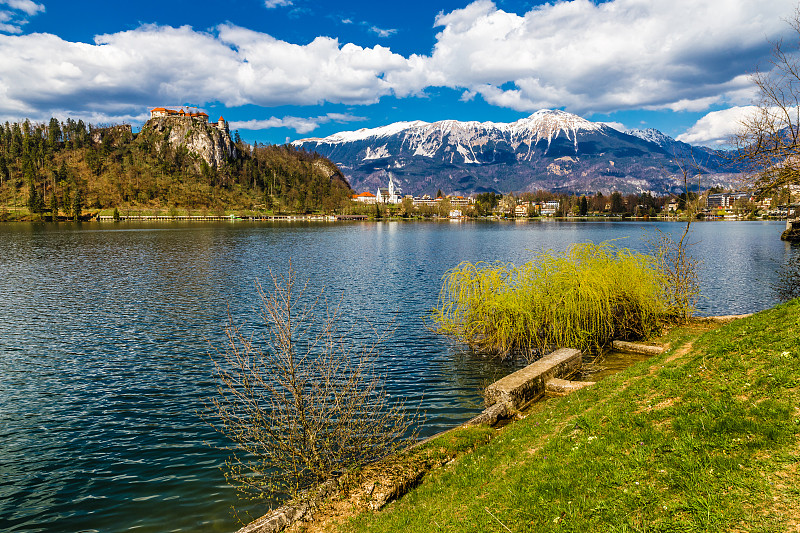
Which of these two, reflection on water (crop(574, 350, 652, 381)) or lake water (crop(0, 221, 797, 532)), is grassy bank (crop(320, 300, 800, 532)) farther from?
reflection on water (crop(574, 350, 652, 381))

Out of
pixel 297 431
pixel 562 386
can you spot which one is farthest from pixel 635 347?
pixel 297 431

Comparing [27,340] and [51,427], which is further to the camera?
[27,340]

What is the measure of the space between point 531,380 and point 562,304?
653 centimetres

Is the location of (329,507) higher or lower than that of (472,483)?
lower

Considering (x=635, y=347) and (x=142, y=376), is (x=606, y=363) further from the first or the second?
(x=142, y=376)

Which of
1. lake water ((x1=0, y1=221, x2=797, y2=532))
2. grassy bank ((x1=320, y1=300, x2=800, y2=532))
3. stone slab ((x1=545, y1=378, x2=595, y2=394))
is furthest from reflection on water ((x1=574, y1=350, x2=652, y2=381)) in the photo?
grassy bank ((x1=320, y1=300, x2=800, y2=532))

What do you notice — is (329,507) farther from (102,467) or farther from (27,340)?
(27,340)

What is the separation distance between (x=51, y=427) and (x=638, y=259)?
27.6 m

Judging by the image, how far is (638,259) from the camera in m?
24.0

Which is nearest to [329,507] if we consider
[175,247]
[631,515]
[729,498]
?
[631,515]

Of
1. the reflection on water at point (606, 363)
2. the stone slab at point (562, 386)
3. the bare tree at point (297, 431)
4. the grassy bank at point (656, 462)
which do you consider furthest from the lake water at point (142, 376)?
the grassy bank at point (656, 462)

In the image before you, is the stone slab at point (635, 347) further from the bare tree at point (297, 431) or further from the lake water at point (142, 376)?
the bare tree at point (297, 431)

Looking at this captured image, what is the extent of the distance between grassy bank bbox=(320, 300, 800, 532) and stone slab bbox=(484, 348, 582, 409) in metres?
2.73

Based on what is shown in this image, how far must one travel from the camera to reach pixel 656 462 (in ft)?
24.5
